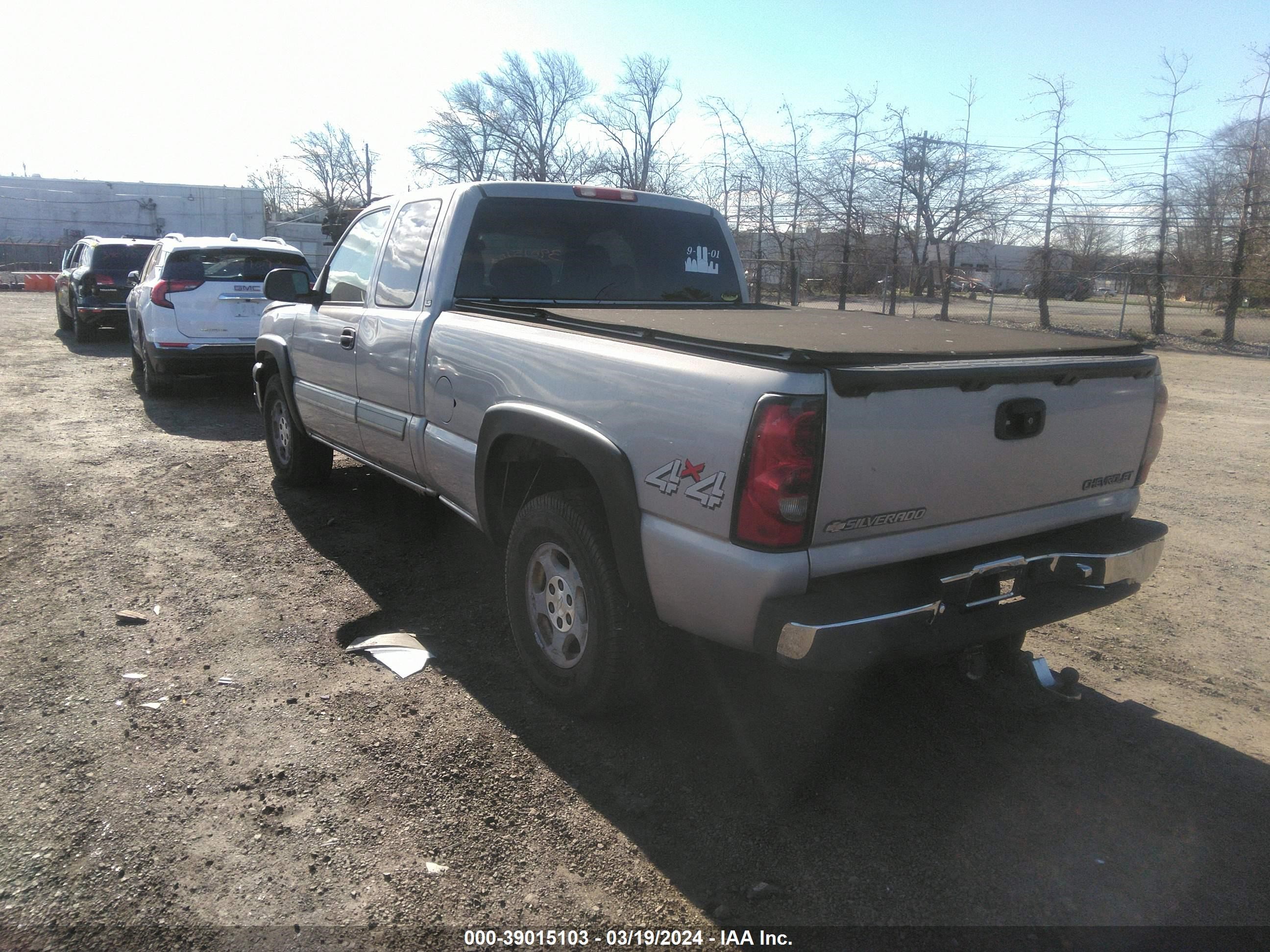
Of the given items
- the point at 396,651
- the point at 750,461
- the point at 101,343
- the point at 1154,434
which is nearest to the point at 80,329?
the point at 101,343

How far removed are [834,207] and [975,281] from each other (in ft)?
19.9

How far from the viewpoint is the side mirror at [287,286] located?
216 inches

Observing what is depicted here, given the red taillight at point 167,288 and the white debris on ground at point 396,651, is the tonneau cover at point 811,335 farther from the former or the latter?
the red taillight at point 167,288

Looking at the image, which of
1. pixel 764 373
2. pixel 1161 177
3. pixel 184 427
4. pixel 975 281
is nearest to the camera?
pixel 764 373

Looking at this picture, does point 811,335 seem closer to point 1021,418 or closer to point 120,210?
point 1021,418

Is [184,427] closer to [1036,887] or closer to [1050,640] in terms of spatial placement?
[1050,640]

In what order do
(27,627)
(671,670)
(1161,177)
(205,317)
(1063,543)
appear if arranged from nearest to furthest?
(1063,543)
(671,670)
(27,627)
(205,317)
(1161,177)

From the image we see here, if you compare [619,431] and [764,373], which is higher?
[764,373]

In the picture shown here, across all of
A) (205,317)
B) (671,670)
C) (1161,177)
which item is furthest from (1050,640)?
(1161,177)

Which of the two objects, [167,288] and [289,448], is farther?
[167,288]

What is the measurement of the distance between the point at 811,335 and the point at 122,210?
54068mm

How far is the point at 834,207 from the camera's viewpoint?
2412cm

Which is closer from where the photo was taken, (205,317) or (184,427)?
(184,427)

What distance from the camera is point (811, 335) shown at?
3.33 meters
